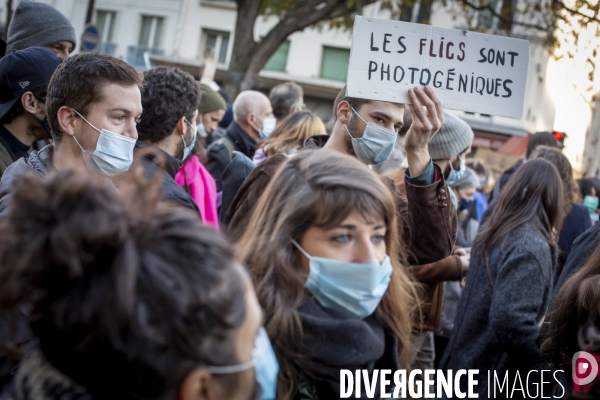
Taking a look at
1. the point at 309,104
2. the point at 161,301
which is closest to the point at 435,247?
the point at 161,301

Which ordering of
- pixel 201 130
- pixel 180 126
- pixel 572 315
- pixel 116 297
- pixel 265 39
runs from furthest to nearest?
pixel 265 39
pixel 201 130
pixel 180 126
pixel 572 315
pixel 116 297

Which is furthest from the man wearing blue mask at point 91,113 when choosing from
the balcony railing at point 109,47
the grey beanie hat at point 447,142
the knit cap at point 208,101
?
the balcony railing at point 109,47

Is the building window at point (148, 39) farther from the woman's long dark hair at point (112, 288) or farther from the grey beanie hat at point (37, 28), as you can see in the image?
the woman's long dark hair at point (112, 288)

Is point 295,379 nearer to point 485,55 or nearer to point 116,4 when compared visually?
point 485,55

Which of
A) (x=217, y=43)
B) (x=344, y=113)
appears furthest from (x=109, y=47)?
(x=344, y=113)

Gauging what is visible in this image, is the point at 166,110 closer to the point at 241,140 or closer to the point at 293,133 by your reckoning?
the point at 293,133

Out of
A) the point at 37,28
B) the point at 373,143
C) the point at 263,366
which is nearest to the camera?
the point at 263,366

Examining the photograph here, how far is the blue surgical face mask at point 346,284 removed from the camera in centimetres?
238

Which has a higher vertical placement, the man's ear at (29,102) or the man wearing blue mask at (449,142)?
the man wearing blue mask at (449,142)

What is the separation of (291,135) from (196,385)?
164 inches

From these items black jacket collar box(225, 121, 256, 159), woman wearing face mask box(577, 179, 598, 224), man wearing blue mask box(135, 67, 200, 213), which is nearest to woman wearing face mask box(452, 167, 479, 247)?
black jacket collar box(225, 121, 256, 159)

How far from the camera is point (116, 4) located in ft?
115

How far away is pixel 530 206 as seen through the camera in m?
4.51

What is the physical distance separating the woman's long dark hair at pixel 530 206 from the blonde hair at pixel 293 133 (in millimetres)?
1552
